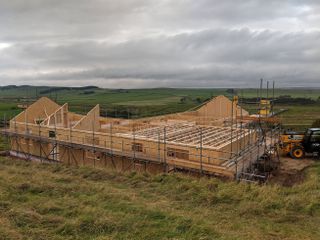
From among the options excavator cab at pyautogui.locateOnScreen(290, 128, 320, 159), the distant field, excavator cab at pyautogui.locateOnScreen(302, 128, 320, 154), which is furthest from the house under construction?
the distant field

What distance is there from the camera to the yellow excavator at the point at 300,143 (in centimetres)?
1720

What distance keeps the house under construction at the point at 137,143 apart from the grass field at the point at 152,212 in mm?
4025

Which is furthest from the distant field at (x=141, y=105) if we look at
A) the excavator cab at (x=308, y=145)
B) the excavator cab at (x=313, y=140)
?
the excavator cab at (x=313, y=140)

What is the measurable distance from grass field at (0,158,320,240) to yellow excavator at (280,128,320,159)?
31.9ft

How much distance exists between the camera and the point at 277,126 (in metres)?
19.8

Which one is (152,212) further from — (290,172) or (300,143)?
(300,143)

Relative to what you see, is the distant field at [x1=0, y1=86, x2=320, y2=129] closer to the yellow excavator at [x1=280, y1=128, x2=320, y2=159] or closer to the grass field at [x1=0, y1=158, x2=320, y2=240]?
the yellow excavator at [x1=280, y1=128, x2=320, y2=159]

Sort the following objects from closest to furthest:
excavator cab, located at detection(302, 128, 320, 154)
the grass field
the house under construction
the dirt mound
Answer: the grass field → the house under construction → the dirt mound → excavator cab, located at detection(302, 128, 320, 154)

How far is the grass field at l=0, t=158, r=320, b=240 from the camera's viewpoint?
4660 millimetres

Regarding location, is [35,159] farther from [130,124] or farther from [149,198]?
[149,198]

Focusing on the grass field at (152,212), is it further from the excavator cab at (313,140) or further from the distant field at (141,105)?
the distant field at (141,105)

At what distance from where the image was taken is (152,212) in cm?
559

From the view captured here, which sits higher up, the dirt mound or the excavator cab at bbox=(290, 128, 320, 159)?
the excavator cab at bbox=(290, 128, 320, 159)

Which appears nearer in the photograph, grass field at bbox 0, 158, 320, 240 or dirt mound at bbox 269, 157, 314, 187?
grass field at bbox 0, 158, 320, 240
